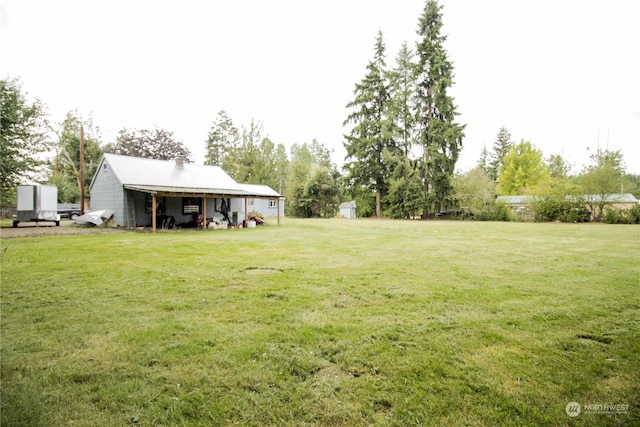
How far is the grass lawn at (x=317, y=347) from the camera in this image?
6.54 feet

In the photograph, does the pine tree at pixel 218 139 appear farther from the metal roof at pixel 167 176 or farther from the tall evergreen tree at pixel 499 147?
the tall evergreen tree at pixel 499 147

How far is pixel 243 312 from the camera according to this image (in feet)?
12.3

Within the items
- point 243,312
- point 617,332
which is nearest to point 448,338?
point 617,332

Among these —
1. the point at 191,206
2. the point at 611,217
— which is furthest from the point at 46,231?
the point at 611,217

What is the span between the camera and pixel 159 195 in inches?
598

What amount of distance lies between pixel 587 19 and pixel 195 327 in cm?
546

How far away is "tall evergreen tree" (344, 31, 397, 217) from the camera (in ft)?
102

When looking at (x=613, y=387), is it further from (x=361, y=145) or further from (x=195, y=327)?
(x=361, y=145)

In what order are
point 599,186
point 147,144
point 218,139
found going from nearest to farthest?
point 599,186
point 147,144
point 218,139

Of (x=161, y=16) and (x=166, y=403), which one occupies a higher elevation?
(x=161, y=16)

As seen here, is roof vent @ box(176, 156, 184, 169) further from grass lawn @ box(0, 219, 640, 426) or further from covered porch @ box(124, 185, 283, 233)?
grass lawn @ box(0, 219, 640, 426)

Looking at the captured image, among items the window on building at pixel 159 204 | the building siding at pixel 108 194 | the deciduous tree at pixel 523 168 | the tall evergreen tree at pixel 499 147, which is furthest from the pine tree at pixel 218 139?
the tall evergreen tree at pixel 499 147

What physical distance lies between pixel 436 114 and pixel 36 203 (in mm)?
31525

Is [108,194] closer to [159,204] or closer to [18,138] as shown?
[159,204]
